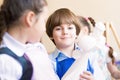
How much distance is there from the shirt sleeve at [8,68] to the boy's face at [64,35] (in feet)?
1.21

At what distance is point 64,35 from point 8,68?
0.38m

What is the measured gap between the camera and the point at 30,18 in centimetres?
55

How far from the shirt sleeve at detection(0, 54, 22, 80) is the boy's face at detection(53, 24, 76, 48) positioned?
37 cm

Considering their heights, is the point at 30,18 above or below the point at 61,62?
above

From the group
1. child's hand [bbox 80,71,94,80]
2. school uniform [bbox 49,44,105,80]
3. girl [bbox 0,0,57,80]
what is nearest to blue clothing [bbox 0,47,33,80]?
girl [bbox 0,0,57,80]

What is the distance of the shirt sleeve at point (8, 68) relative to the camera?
52 centimetres

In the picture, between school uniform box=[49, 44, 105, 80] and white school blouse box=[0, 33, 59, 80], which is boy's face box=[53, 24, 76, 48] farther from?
white school blouse box=[0, 33, 59, 80]

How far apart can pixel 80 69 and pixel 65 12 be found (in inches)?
12.1

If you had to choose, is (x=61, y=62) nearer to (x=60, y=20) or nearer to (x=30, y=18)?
(x=60, y=20)

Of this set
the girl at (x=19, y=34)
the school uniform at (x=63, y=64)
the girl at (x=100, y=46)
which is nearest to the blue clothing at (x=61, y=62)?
the school uniform at (x=63, y=64)

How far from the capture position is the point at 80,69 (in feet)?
2.20

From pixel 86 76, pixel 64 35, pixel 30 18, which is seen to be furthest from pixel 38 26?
pixel 64 35

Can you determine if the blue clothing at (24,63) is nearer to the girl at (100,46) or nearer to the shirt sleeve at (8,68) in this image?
the shirt sleeve at (8,68)

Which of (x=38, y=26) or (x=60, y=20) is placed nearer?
(x=38, y=26)
